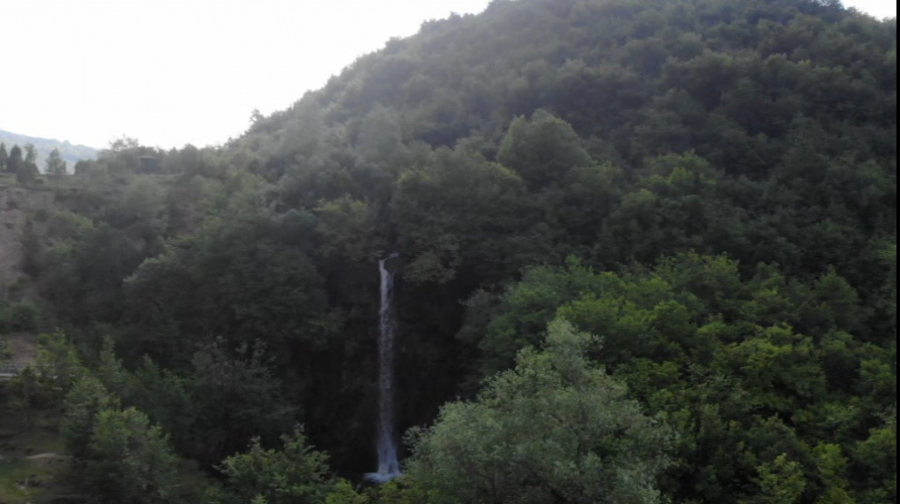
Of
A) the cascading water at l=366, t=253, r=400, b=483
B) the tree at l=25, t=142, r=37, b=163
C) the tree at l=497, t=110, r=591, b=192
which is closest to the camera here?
the cascading water at l=366, t=253, r=400, b=483

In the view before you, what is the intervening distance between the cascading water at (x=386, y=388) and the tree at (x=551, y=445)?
12880 mm

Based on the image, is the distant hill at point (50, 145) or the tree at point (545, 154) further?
the distant hill at point (50, 145)

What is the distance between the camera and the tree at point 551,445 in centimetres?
1350

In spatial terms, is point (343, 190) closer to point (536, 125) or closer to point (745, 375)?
point (536, 125)

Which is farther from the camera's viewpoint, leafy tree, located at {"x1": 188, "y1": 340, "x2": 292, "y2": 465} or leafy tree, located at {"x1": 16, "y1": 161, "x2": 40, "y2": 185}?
leafy tree, located at {"x1": 16, "y1": 161, "x2": 40, "y2": 185}

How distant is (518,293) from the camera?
77.5ft

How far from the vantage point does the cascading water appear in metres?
28.1

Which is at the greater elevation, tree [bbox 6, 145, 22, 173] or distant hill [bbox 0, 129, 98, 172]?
distant hill [bbox 0, 129, 98, 172]

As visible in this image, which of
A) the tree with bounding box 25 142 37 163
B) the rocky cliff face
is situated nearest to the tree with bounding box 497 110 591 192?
the rocky cliff face

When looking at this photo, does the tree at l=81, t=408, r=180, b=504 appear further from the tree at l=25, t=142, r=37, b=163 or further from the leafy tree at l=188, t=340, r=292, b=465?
the tree at l=25, t=142, r=37, b=163

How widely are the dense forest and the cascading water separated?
0.51m

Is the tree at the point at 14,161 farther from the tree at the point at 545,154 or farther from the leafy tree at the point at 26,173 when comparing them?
the tree at the point at 545,154

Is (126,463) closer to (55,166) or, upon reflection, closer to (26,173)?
(26,173)

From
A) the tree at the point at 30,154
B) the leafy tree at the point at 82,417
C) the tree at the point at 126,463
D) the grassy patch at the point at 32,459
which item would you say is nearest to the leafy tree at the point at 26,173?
the tree at the point at 30,154
